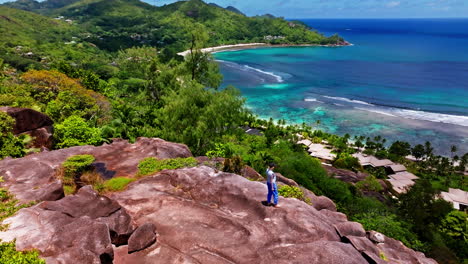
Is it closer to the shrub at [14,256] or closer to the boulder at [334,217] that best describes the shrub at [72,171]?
the shrub at [14,256]

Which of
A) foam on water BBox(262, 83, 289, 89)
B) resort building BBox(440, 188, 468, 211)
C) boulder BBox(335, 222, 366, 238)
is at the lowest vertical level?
resort building BBox(440, 188, 468, 211)

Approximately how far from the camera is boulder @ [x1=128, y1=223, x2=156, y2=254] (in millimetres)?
12375

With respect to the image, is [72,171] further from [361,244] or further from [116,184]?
[361,244]

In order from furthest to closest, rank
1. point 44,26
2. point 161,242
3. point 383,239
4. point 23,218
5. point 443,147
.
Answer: point 44,26
point 443,147
point 383,239
point 161,242
point 23,218

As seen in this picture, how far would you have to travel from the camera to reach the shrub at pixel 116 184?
17625 mm

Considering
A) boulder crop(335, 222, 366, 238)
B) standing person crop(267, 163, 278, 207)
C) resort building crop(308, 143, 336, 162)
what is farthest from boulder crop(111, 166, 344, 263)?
resort building crop(308, 143, 336, 162)

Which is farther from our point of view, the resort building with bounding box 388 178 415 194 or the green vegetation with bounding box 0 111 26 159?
the resort building with bounding box 388 178 415 194

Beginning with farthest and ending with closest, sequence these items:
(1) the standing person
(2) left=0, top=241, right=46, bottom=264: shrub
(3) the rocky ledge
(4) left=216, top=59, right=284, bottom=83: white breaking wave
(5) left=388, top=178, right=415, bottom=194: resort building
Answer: (4) left=216, top=59, right=284, bottom=83: white breaking wave < (5) left=388, top=178, right=415, bottom=194: resort building < (1) the standing person < (3) the rocky ledge < (2) left=0, top=241, right=46, bottom=264: shrub

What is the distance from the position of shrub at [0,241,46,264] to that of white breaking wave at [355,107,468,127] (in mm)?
96714

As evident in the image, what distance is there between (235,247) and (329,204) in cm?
1016

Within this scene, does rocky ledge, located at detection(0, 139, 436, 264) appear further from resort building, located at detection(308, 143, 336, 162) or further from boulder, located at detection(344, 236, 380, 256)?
resort building, located at detection(308, 143, 336, 162)

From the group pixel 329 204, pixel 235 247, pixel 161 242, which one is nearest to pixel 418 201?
pixel 329 204

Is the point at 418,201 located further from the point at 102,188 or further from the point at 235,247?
the point at 102,188

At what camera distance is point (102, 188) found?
57.3ft
